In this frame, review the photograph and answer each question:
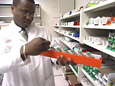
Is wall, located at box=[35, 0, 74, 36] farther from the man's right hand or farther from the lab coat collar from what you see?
the man's right hand

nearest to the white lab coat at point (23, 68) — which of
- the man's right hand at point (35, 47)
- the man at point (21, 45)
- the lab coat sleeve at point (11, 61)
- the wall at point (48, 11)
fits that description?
the man at point (21, 45)

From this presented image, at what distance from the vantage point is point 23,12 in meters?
0.91

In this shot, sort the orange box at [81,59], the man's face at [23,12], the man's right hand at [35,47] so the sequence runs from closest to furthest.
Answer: the man's right hand at [35,47]
the orange box at [81,59]
the man's face at [23,12]

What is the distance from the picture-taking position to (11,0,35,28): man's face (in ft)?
2.92

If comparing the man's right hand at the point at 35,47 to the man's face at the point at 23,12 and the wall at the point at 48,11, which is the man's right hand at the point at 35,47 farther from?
the wall at the point at 48,11

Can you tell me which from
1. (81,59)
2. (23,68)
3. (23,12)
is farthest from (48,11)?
(81,59)

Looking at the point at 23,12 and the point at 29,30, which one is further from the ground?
the point at 23,12

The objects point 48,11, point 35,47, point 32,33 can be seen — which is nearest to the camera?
point 35,47

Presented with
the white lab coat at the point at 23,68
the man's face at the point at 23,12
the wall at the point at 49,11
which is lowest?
the white lab coat at the point at 23,68

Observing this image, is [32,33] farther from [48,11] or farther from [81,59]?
[48,11]

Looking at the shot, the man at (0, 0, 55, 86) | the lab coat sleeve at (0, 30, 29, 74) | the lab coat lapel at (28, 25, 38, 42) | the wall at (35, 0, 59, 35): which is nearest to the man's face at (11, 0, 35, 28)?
the man at (0, 0, 55, 86)

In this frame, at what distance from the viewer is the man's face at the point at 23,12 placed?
2.92 feet

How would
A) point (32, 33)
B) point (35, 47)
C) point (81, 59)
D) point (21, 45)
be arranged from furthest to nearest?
point (32, 33)
point (21, 45)
point (81, 59)
point (35, 47)

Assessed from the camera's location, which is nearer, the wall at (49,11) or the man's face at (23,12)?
the man's face at (23,12)
